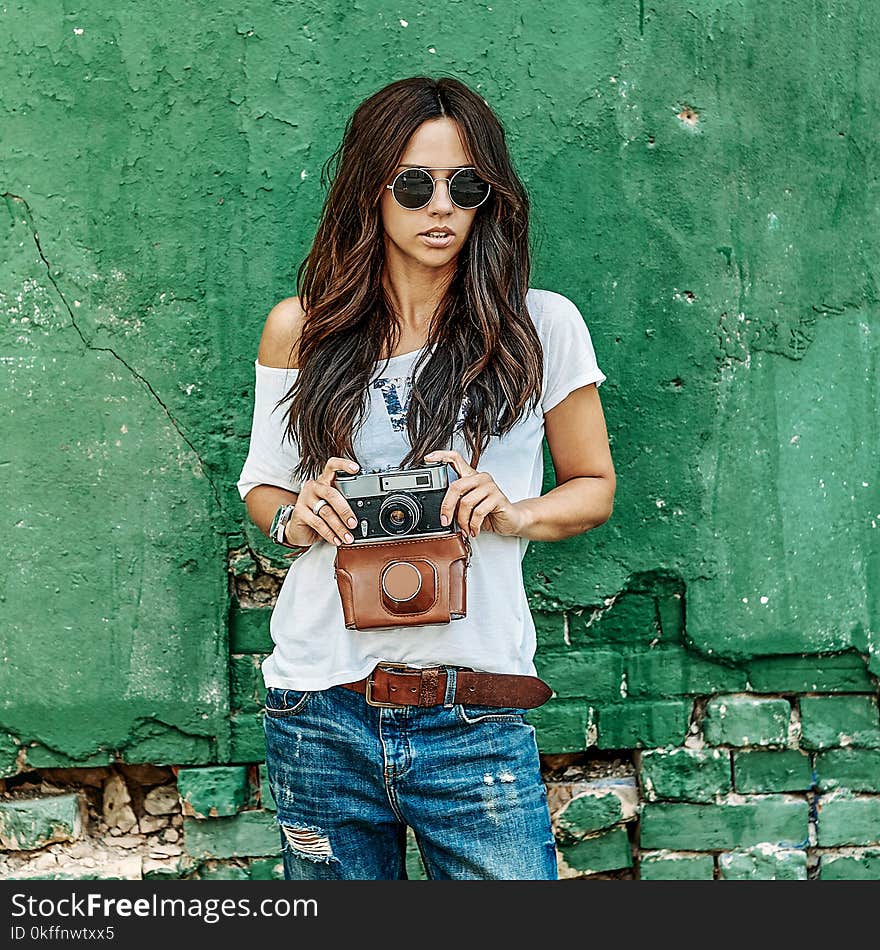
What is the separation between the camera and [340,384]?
6.48 feet

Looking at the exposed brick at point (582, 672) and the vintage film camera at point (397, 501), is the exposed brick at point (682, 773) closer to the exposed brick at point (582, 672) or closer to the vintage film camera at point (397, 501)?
the exposed brick at point (582, 672)

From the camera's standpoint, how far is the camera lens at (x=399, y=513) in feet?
6.03

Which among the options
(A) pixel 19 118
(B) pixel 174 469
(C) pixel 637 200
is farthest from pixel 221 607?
(C) pixel 637 200

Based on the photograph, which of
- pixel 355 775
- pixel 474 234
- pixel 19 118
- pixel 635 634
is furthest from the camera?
pixel 635 634

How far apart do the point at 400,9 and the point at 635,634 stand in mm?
1648

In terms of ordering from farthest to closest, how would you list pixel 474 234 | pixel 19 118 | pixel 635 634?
pixel 635 634 → pixel 19 118 → pixel 474 234

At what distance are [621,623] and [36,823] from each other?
61.9 inches

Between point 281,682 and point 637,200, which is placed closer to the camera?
point 281,682

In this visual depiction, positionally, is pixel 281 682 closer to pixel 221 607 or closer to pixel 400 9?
pixel 221 607

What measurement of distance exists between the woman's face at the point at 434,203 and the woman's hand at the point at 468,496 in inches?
15.6

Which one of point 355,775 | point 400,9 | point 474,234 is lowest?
point 355,775

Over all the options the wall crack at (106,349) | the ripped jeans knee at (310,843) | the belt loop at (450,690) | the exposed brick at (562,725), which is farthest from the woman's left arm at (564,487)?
the wall crack at (106,349)

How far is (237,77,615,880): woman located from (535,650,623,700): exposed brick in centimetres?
78

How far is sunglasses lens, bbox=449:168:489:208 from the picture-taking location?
1.96 meters
